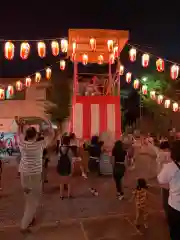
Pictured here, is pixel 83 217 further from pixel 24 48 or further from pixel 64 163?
pixel 24 48

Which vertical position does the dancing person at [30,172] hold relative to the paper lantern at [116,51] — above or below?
below

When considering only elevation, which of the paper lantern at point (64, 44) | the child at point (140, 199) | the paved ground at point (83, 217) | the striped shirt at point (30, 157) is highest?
the paper lantern at point (64, 44)

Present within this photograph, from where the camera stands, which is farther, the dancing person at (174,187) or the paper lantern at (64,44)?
the paper lantern at (64,44)

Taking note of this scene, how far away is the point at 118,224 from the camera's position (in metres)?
4.86

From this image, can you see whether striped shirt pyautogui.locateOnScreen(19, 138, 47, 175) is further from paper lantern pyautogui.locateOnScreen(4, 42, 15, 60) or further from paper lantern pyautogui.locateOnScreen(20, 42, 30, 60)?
paper lantern pyautogui.locateOnScreen(20, 42, 30, 60)

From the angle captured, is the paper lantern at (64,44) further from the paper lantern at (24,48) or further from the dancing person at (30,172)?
the dancing person at (30,172)

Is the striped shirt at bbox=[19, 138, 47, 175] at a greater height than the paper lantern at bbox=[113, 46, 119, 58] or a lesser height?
lesser

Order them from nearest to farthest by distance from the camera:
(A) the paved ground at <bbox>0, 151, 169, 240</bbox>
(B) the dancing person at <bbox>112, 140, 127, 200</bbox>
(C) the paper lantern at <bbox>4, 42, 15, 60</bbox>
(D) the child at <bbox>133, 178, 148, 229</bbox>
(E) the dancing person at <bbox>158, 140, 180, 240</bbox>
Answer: (E) the dancing person at <bbox>158, 140, 180, 240</bbox> < (A) the paved ground at <bbox>0, 151, 169, 240</bbox> < (D) the child at <bbox>133, 178, 148, 229</bbox> < (B) the dancing person at <bbox>112, 140, 127, 200</bbox> < (C) the paper lantern at <bbox>4, 42, 15, 60</bbox>

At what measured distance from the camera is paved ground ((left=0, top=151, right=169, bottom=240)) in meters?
4.42

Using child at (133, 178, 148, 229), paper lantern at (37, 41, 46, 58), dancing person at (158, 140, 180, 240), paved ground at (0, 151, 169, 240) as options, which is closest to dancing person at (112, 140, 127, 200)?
paved ground at (0, 151, 169, 240)

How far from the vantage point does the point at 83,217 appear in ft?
17.2

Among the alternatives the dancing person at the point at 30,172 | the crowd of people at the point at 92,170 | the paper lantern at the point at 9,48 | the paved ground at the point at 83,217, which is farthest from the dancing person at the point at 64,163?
the paper lantern at the point at 9,48

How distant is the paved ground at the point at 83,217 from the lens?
4422mm

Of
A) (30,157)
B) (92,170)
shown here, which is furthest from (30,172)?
(92,170)
